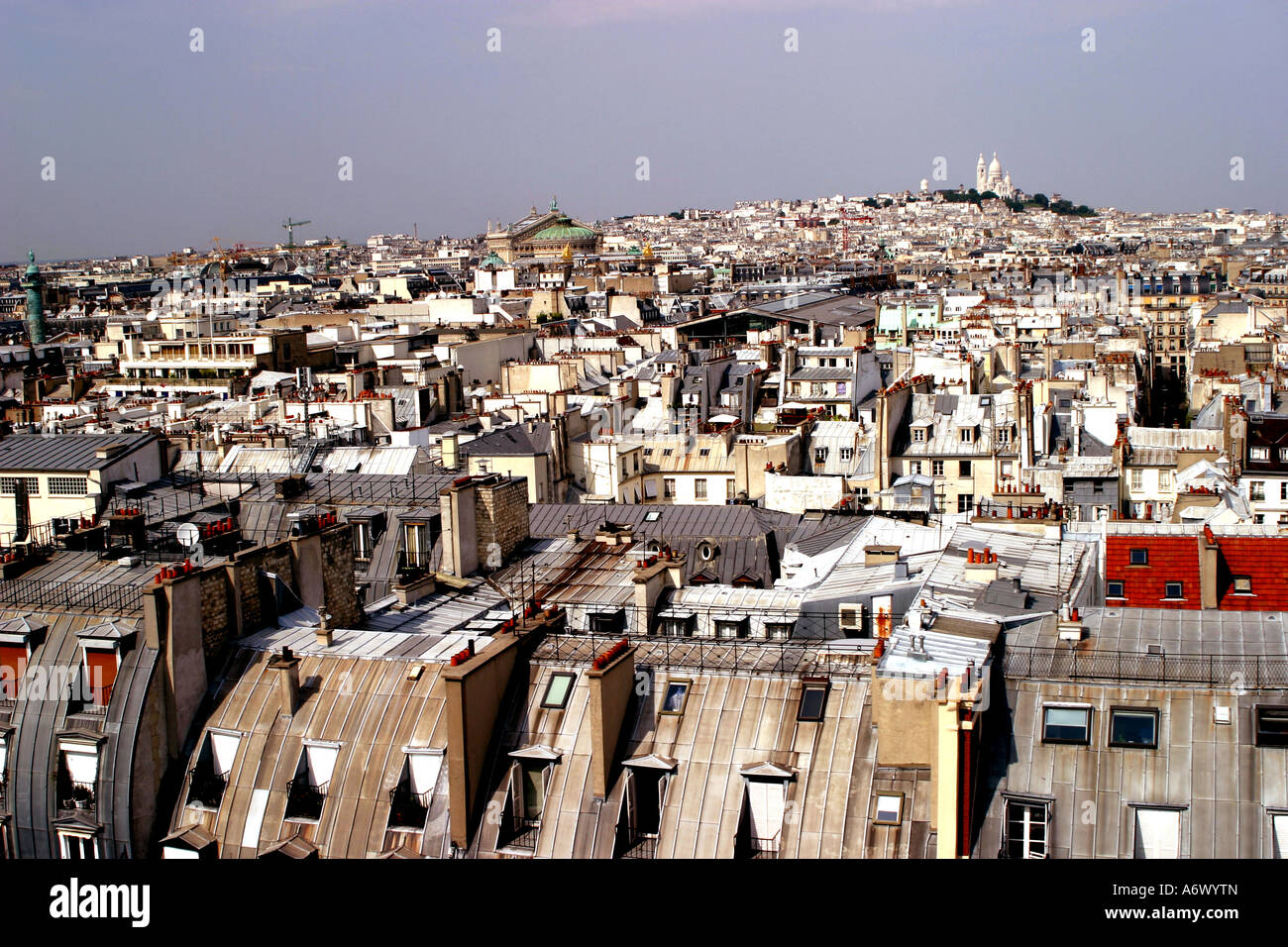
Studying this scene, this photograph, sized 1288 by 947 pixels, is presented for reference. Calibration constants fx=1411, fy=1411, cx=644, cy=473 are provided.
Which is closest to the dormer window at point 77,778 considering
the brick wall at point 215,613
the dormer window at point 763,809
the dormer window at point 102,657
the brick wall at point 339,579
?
the dormer window at point 102,657

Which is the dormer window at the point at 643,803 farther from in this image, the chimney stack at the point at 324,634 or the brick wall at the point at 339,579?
the brick wall at the point at 339,579

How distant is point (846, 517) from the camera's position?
27922mm

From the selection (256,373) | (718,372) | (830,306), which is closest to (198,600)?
(718,372)

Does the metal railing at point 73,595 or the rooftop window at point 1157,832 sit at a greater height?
the metal railing at point 73,595

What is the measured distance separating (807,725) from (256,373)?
179 feet

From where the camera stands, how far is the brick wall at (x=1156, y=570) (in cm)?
2025

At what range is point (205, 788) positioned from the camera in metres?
13.2

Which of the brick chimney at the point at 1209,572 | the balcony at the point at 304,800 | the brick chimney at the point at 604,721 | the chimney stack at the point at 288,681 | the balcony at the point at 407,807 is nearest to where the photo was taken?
the brick chimney at the point at 604,721

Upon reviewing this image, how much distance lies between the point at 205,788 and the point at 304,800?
1179 millimetres

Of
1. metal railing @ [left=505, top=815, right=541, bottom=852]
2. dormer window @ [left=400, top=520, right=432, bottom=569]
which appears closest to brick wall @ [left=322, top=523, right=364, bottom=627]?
dormer window @ [left=400, top=520, right=432, bottom=569]

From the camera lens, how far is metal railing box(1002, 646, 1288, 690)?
38.9ft

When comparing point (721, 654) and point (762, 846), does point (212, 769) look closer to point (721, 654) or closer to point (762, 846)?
point (721, 654)

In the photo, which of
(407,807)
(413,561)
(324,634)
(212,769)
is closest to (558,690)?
(407,807)

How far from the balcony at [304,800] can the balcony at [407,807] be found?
2.41 feet
